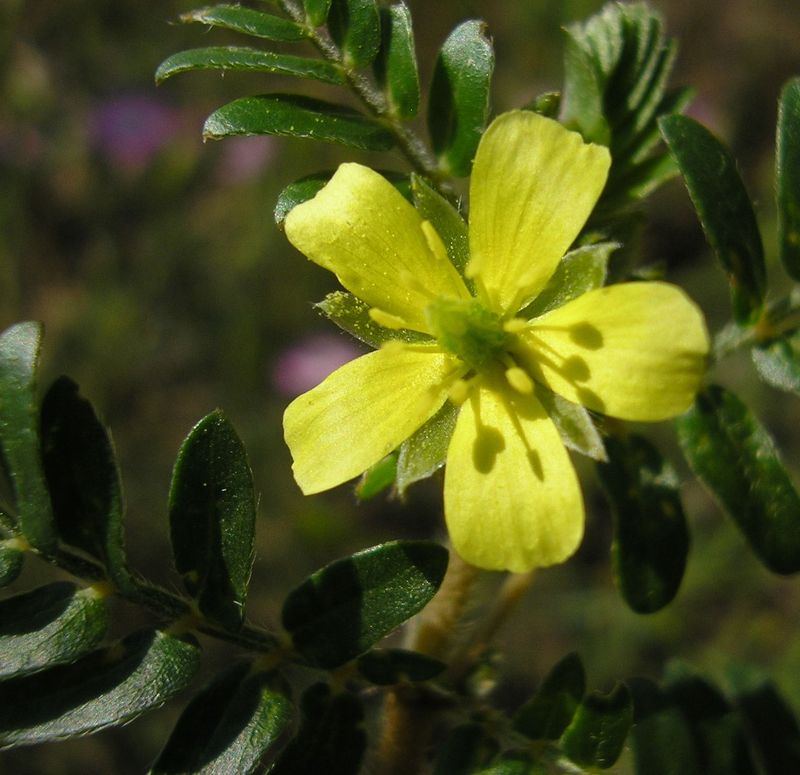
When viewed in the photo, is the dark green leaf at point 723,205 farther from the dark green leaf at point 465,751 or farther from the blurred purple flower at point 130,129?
the blurred purple flower at point 130,129

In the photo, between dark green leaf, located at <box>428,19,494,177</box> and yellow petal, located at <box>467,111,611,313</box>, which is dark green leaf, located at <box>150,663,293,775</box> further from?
dark green leaf, located at <box>428,19,494,177</box>

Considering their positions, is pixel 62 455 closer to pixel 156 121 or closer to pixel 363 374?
pixel 363 374

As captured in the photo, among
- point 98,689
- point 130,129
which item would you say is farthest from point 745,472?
point 130,129

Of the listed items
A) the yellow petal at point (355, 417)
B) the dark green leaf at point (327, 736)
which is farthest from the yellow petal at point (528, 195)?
the dark green leaf at point (327, 736)

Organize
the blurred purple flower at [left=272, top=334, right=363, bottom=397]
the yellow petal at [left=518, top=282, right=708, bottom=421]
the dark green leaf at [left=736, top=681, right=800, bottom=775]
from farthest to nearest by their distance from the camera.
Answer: the blurred purple flower at [left=272, top=334, right=363, bottom=397] → the dark green leaf at [left=736, top=681, right=800, bottom=775] → the yellow petal at [left=518, top=282, right=708, bottom=421]

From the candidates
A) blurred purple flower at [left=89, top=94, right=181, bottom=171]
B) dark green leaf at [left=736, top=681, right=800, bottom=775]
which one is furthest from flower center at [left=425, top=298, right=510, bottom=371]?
blurred purple flower at [left=89, top=94, right=181, bottom=171]

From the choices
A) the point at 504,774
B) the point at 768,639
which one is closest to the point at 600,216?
the point at 504,774

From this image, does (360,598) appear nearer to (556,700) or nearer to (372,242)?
(556,700)
